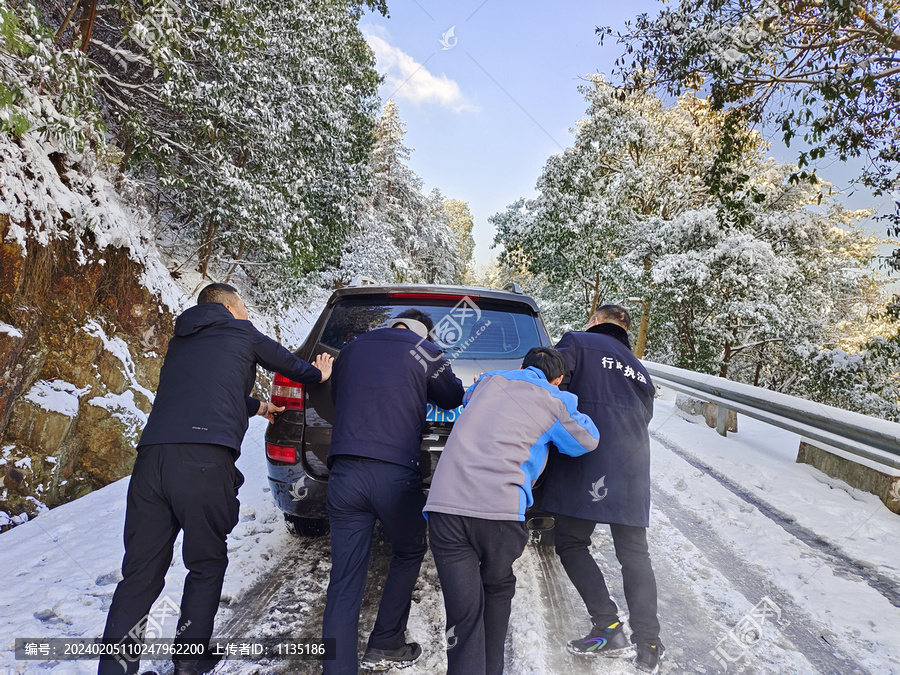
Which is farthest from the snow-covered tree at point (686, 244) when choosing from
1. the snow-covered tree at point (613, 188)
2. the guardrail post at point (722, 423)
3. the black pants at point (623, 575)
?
the black pants at point (623, 575)

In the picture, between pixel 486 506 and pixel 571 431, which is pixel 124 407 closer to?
pixel 486 506

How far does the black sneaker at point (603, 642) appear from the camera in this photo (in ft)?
8.73

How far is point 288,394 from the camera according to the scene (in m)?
3.14

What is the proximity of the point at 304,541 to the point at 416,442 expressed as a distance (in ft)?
5.92

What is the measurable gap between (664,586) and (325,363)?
2717 millimetres

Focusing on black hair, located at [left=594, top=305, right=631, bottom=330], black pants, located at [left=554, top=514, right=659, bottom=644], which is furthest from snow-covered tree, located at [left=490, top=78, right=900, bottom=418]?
black pants, located at [left=554, top=514, right=659, bottom=644]

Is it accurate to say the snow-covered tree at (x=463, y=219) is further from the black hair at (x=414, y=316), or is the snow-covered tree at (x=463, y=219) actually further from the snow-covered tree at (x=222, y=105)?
the black hair at (x=414, y=316)

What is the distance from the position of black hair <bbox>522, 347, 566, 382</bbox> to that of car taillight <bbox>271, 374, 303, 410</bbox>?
1466 millimetres

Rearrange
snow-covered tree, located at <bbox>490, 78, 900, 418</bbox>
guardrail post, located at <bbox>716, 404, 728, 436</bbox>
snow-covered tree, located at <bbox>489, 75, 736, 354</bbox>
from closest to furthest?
1. guardrail post, located at <bbox>716, 404, 728, 436</bbox>
2. snow-covered tree, located at <bbox>490, 78, 900, 418</bbox>
3. snow-covered tree, located at <bbox>489, 75, 736, 354</bbox>

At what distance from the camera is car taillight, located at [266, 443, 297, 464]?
3043mm

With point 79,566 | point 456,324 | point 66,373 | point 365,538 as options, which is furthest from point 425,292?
point 66,373

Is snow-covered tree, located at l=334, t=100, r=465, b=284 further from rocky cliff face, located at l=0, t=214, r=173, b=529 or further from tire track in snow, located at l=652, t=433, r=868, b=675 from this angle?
tire track in snow, located at l=652, t=433, r=868, b=675

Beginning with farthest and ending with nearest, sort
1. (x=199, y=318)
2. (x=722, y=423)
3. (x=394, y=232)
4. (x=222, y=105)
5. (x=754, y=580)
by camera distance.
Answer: (x=394, y=232) < (x=722, y=423) < (x=222, y=105) < (x=754, y=580) < (x=199, y=318)

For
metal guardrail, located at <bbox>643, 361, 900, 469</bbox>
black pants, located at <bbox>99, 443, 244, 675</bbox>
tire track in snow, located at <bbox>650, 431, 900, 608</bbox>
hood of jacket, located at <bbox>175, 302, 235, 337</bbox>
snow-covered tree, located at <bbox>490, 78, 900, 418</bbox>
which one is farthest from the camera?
snow-covered tree, located at <bbox>490, 78, 900, 418</bbox>
